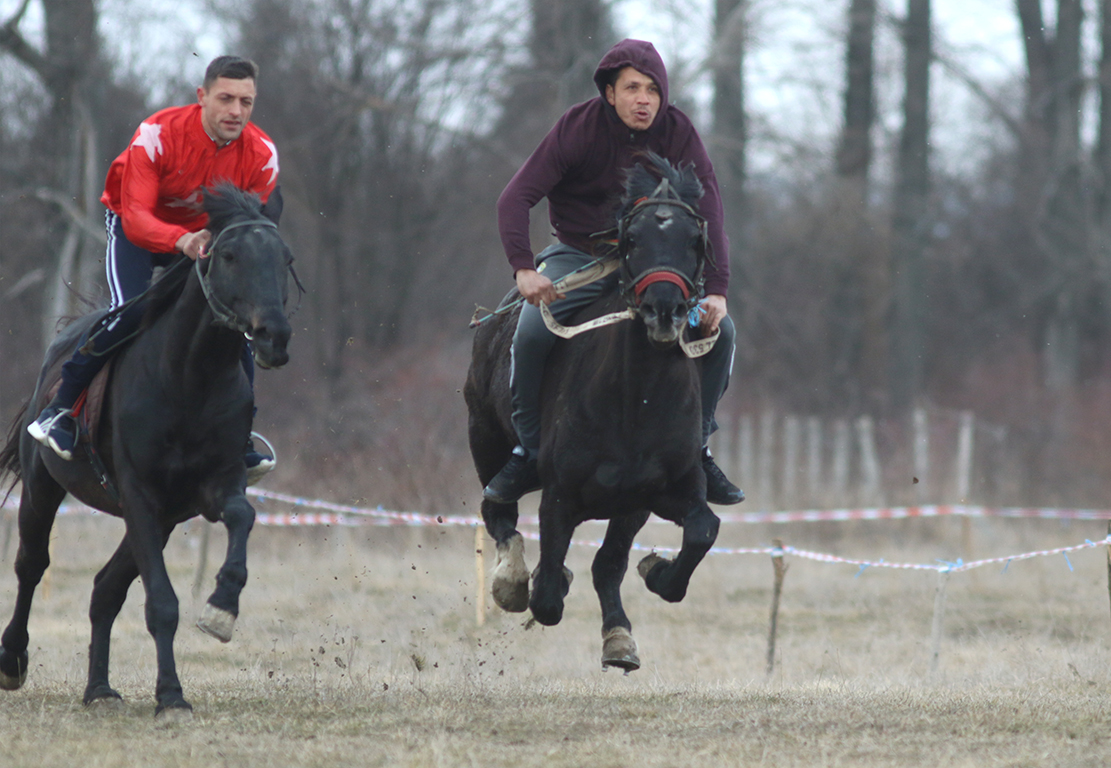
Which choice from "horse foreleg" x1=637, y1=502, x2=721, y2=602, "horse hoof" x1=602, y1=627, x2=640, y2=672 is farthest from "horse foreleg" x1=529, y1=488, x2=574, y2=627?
"horse foreleg" x1=637, y1=502, x2=721, y2=602

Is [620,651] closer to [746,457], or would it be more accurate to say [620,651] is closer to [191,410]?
[191,410]

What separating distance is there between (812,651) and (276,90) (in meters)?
14.1

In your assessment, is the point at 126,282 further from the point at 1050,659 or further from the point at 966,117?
the point at 966,117

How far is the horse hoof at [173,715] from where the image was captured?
592cm

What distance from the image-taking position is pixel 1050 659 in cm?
972

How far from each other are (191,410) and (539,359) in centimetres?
172

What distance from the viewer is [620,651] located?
Answer: 6754mm

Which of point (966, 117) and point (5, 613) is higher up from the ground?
point (966, 117)

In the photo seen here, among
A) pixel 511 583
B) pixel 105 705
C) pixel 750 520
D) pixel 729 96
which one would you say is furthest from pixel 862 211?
pixel 105 705

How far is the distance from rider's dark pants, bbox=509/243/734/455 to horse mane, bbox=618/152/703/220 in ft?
1.99

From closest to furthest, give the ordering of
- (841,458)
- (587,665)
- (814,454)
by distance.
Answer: (587,665)
(841,458)
(814,454)

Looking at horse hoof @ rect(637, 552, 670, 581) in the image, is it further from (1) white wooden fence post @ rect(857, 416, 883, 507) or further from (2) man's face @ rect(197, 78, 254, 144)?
(1) white wooden fence post @ rect(857, 416, 883, 507)

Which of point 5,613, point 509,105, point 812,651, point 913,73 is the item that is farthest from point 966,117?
point 5,613

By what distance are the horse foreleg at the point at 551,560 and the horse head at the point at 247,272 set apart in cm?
153
